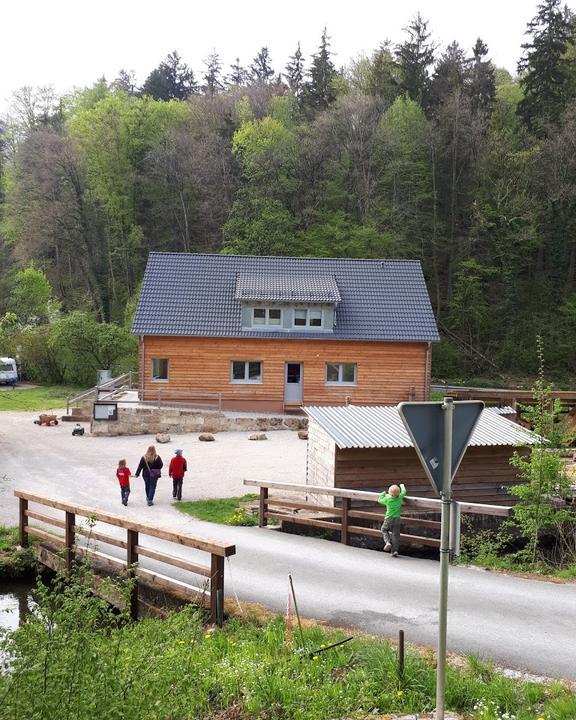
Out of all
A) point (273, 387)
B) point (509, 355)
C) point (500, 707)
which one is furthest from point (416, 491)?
point (509, 355)

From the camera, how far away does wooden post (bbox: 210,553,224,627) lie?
29.1ft

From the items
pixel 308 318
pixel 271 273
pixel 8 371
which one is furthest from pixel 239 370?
pixel 8 371

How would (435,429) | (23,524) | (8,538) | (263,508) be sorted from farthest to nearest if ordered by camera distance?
(263,508) < (8,538) < (23,524) < (435,429)

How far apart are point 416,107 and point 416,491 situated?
42.3 meters

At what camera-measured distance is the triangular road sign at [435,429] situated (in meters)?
5.21

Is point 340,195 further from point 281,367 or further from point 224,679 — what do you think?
point 224,679

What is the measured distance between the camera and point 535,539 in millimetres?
12062

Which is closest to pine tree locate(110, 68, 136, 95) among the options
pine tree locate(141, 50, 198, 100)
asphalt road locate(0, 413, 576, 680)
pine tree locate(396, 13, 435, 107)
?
pine tree locate(141, 50, 198, 100)

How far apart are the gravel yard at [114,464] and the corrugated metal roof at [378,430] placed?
351 centimetres

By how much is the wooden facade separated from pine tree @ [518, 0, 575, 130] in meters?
40.2

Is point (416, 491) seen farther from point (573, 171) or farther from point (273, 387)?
point (573, 171)

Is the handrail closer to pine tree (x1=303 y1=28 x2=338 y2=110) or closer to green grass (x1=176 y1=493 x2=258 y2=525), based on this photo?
green grass (x1=176 y1=493 x2=258 y2=525)

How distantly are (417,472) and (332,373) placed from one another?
17364 mm

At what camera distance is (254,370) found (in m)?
32.7
